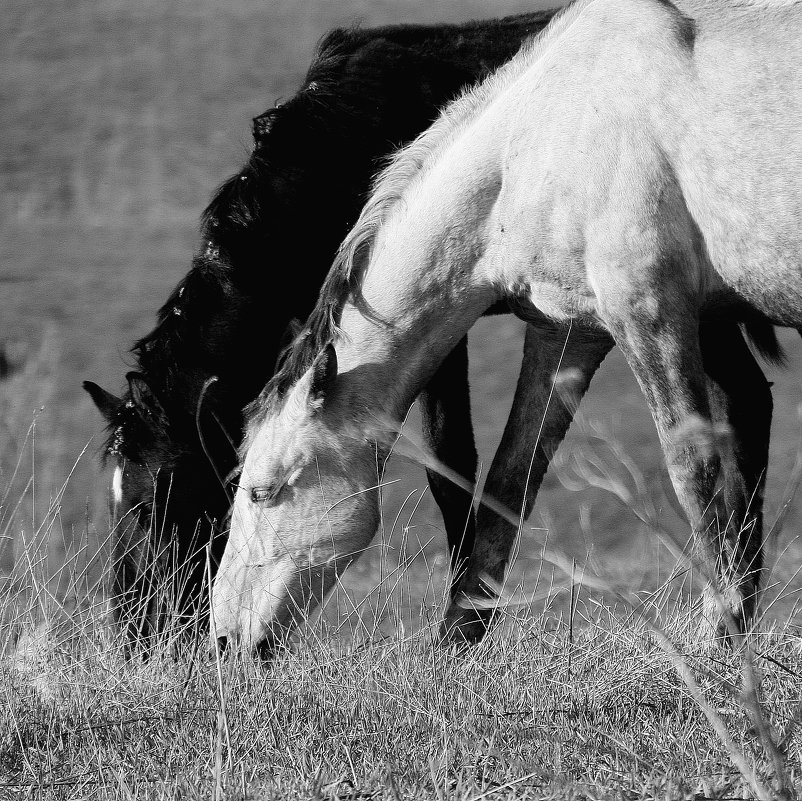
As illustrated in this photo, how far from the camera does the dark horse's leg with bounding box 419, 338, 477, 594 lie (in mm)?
4449

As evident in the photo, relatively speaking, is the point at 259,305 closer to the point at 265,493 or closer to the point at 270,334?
the point at 270,334

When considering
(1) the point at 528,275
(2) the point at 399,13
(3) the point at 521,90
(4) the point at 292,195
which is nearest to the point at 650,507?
(1) the point at 528,275

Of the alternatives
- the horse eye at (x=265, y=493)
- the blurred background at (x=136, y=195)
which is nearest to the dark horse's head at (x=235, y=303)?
the horse eye at (x=265, y=493)

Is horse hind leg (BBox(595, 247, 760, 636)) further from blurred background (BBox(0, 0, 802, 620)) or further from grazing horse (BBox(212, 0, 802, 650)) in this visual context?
blurred background (BBox(0, 0, 802, 620))

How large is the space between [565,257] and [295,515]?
114cm

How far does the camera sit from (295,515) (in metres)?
3.39

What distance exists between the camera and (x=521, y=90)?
3.34m

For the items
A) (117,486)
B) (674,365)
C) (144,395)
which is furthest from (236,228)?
(674,365)

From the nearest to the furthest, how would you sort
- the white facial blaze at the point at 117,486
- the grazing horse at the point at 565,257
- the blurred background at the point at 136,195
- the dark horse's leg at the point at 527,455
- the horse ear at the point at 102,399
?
the grazing horse at the point at 565,257 < the dark horse's leg at the point at 527,455 < the white facial blaze at the point at 117,486 < the horse ear at the point at 102,399 < the blurred background at the point at 136,195

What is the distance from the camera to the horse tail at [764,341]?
4105 mm

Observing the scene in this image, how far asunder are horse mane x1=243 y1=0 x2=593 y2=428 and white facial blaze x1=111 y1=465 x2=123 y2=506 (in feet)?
2.08

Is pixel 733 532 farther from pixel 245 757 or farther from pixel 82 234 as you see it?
pixel 82 234

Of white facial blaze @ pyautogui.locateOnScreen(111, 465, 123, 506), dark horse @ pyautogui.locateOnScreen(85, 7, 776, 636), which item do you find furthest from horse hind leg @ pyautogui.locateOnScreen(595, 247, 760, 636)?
white facial blaze @ pyautogui.locateOnScreen(111, 465, 123, 506)

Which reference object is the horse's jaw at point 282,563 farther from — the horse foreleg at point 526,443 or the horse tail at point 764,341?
the horse tail at point 764,341
